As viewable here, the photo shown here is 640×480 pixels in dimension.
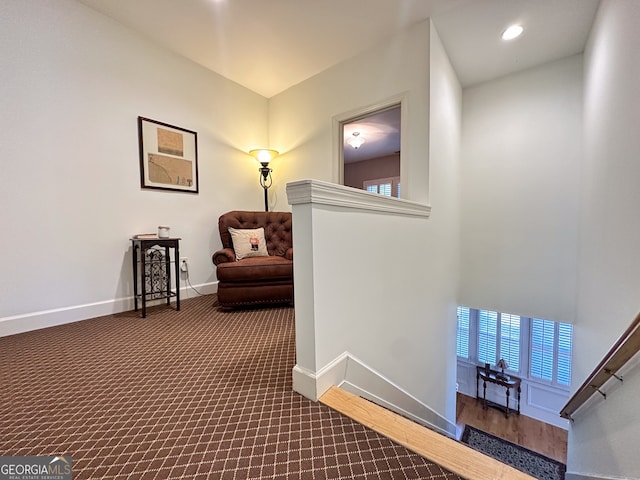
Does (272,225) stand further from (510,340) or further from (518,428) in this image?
(518,428)

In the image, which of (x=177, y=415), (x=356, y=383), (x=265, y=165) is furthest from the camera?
(x=265, y=165)

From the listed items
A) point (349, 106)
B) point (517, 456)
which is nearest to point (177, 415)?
point (349, 106)

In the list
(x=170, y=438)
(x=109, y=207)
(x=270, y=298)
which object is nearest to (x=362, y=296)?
(x=170, y=438)

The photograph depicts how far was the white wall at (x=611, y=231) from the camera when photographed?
4.46 feet

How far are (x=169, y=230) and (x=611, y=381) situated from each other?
3627 mm

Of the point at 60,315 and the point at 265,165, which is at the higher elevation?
the point at 265,165

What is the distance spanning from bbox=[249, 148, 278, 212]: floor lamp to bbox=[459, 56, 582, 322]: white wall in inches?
106

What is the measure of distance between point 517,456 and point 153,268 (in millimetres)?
5693

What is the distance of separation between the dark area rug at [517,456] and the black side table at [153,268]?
440 cm

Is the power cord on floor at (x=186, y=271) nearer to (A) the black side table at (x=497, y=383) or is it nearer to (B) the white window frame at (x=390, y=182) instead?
(B) the white window frame at (x=390, y=182)

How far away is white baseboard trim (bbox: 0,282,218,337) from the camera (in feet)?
6.36

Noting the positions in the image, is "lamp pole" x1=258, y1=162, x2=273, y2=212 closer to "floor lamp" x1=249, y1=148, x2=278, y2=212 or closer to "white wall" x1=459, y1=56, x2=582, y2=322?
"floor lamp" x1=249, y1=148, x2=278, y2=212

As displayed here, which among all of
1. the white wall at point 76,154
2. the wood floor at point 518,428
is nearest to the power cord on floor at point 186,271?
the white wall at point 76,154

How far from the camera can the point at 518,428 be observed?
448 cm
